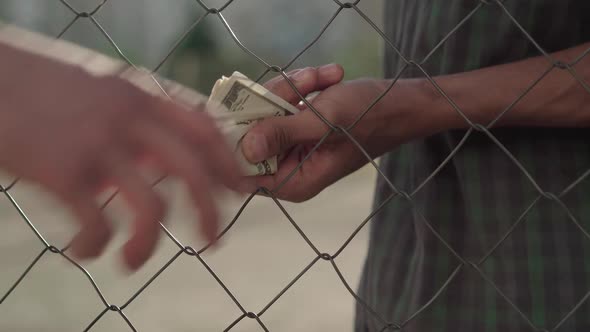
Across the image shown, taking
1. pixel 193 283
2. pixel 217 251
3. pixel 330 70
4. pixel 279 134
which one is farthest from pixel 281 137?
pixel 193 283

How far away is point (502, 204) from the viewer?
1.00 meters

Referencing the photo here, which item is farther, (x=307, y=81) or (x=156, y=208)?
(x=307, y=81)

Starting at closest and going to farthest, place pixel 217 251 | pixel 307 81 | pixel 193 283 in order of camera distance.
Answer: pixel 307 81, pixel 217 251, pixel 193 283

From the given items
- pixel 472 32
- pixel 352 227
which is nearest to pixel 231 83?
pixel 472 32

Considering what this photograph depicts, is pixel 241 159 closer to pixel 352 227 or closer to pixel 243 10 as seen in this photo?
pixel 352 227

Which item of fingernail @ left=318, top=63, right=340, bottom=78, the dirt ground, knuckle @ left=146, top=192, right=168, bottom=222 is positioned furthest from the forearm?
the dirt ground

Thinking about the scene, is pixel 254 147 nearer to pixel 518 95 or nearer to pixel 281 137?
pixel 281 137

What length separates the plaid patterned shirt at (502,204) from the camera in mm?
966

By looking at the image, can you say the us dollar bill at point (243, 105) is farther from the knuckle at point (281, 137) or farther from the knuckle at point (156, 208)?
the knuckle at point (156, 208)

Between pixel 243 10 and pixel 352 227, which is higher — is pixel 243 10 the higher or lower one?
the higher one

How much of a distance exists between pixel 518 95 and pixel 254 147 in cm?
28

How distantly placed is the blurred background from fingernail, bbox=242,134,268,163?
0.80 metres

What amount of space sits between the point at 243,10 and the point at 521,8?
4.22 m

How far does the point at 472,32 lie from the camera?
3.23 feet
